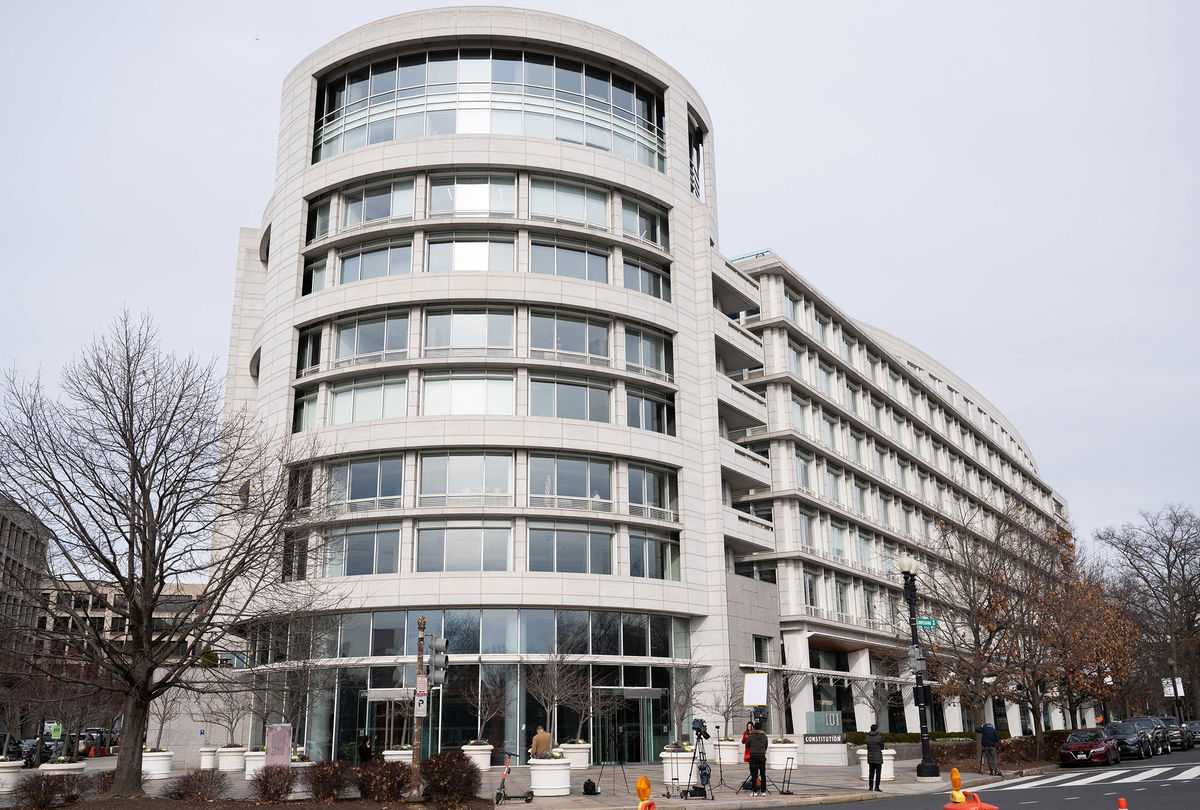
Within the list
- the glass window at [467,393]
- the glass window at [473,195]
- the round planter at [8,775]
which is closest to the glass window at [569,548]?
the glass window at [467,393]

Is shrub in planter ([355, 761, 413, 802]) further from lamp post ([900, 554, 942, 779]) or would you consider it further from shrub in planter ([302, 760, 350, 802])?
lamp post ([900, 554, 942, 779])

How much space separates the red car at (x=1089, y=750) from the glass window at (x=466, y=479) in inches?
951

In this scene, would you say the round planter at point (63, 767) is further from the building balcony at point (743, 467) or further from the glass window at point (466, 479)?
the building balcony at point (743, 467)

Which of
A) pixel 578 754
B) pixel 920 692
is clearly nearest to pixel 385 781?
pixel 578 754

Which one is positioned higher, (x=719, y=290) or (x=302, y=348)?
(x=719, y=290)

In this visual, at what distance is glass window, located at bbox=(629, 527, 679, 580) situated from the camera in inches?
1764

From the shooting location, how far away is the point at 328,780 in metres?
23.2

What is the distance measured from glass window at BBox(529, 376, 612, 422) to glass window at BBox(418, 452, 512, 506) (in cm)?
273

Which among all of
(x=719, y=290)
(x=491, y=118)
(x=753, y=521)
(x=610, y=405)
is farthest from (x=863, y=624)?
(x=491, y=118)

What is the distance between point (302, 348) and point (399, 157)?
9.76 metres

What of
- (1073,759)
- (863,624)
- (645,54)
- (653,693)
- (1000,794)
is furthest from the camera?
(863,624)

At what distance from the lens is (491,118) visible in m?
47.5

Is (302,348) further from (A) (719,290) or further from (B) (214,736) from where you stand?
(A) (719,290)

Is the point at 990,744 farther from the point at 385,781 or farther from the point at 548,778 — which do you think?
the point at 385,781
